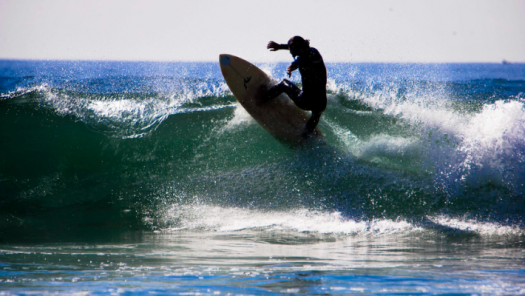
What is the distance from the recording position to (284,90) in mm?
6074

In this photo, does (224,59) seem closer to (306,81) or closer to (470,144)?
(306,81)

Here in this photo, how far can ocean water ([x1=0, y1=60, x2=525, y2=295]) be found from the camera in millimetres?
3160

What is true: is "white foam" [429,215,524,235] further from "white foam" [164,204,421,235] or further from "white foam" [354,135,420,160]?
"white foam" [354,135,420,160]

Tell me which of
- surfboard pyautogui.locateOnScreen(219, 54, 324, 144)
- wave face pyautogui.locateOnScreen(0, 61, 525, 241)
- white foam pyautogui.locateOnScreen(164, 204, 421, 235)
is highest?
surfboard pyautogui.locateOnScreen(219, 54, 324, 144)

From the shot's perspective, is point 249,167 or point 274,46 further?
point 249,167

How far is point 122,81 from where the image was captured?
1495 centimetres

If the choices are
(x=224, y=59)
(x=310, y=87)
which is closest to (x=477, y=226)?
(x=310, y=87)

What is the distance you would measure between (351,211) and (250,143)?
223 cm

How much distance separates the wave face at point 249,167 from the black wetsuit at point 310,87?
627mm

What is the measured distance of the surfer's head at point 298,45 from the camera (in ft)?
17.6

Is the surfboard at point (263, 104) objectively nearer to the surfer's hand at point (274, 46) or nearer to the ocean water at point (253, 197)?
the ocean water at point (253, 197)

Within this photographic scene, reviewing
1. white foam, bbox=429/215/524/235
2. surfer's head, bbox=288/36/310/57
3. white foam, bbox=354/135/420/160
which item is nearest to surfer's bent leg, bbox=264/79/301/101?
surfer's head, bbox=288/36/310/57

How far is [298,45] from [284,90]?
0.86 m

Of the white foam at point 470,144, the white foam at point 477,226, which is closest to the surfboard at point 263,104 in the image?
the white foam at point 470,144
